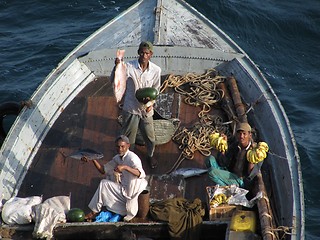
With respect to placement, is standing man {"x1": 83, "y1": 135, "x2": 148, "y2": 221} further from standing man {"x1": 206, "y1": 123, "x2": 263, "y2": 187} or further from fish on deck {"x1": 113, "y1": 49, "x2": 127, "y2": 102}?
fish on deck {"x1": 113, "y1": 49, "x2": 127, "y2": 102}

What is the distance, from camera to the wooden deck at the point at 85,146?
9.03 metres

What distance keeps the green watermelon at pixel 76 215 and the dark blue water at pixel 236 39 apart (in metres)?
6.30

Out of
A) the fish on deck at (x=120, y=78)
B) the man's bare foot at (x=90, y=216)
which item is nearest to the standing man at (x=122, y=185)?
the man's bare foot at (x=90, y=216)

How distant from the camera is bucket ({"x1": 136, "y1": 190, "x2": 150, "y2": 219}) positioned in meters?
7.96

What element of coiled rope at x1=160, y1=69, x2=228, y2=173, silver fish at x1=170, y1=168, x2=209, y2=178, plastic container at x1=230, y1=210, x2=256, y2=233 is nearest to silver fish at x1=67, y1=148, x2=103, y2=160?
silver fish at x1=170, y1=168, x2=209, y2=178

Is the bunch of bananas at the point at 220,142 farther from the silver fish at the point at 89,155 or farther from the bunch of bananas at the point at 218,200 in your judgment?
the silver fish at the point at 89,155

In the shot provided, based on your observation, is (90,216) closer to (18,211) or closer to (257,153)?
(18,211)

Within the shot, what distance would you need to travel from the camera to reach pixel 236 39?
16.4 m

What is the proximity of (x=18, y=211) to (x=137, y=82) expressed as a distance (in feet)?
8.02

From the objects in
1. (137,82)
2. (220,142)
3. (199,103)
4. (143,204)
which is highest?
(199,103)

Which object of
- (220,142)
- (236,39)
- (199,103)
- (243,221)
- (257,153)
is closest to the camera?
(243,221)

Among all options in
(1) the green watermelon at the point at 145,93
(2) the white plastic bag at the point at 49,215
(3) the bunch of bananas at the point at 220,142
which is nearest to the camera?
(2) the white plastic bag at the point at 49,215

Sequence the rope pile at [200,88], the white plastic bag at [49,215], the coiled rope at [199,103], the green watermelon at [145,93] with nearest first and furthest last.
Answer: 1. the white plastic bag at [49,215]
2. the green watermelon at [145,93]
3. the coiled rope at [199,103]
4. the rope pile at [200,88]

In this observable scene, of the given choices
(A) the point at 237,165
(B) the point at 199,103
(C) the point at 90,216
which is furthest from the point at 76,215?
(B) the point at 199,103
